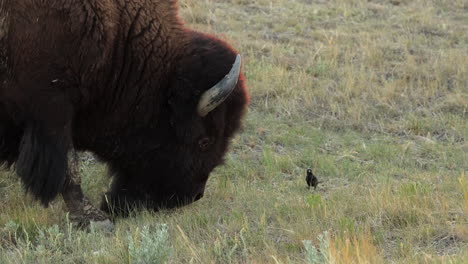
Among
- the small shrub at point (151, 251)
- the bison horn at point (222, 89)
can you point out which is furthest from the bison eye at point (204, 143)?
the small shrub at point (151, 251)

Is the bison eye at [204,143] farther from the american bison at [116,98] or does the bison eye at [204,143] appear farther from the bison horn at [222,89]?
the bison horn at [222,89]

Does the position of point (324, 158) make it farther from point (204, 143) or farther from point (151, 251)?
point (151, 251)

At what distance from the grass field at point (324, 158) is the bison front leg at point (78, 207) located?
134mm

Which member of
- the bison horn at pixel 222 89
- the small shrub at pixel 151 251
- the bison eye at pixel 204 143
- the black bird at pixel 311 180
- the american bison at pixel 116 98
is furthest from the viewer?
the black bird at pixel 311 180

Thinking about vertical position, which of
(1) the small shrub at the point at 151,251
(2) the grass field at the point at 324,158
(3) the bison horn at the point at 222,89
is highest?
(3) the bison horn at the point at 222,89

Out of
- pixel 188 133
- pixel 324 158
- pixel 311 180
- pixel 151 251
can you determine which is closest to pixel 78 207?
pixel 188 133

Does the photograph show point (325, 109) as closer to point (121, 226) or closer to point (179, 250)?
point (121, 226)

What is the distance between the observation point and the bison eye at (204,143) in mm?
6478

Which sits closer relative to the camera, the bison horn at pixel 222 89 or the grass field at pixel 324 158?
the grass field at pixel 324 158

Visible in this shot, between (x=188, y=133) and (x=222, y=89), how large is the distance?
0.52m

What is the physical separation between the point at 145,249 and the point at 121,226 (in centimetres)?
163

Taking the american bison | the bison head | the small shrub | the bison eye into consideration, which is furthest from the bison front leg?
the small shrub

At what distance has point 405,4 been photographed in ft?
44.5

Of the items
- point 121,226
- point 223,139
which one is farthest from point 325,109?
point 121,226
